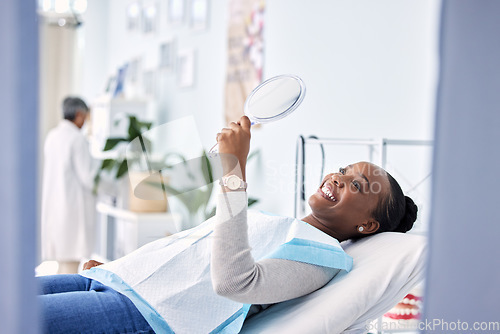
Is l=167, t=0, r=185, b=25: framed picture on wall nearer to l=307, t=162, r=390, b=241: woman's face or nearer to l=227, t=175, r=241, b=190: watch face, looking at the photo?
l=307, t=162, r=390, b=241: woman's face

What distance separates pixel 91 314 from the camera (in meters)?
1.20

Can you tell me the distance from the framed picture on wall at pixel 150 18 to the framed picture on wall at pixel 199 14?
2.54 feet

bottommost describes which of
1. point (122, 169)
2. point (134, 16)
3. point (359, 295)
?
point (122, 169)

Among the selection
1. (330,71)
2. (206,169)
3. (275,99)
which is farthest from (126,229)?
(275,99)

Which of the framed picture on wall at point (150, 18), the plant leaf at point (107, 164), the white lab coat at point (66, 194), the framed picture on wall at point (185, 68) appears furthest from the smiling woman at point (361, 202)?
the framed picture on wall at point (150, 18)

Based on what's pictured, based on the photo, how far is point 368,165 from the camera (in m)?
1.43

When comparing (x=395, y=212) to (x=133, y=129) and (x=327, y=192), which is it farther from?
(x=133, y=129)

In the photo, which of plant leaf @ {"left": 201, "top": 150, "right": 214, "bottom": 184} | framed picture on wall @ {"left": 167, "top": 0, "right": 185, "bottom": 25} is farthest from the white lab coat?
plant leaf @ {"left": 201, "top": 150, "right": 214, "bottom": 184}

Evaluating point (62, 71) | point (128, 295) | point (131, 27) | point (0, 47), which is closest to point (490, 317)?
point (0, 47)

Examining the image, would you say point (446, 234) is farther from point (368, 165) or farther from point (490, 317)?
point (368, 165)

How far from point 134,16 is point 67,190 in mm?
2308

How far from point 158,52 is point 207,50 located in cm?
93

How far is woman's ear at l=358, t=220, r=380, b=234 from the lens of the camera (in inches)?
57.0

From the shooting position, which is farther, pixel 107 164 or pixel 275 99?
pixel 107 164
